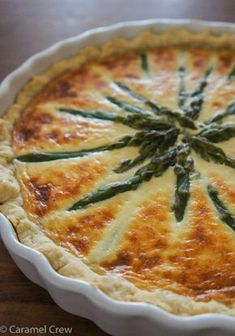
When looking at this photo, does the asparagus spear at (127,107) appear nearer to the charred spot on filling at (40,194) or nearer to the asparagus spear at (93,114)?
the asparagus spear at (93,114)

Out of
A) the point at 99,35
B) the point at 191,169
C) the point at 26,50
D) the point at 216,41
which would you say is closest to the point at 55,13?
the point at 26,50

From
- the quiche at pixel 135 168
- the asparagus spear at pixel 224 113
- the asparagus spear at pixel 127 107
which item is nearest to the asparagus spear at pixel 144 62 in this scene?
the quiche at pixel 135 168

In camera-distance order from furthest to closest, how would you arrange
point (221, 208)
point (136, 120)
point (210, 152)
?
point (136, 120) < point (210, 152) < point (221, 208)

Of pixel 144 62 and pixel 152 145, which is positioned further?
pixel 144 62

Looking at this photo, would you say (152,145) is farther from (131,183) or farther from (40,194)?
(40,194)

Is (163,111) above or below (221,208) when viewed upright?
above

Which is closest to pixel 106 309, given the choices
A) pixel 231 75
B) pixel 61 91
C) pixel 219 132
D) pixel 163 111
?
pixel 219 132

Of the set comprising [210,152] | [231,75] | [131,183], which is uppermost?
[231,75]

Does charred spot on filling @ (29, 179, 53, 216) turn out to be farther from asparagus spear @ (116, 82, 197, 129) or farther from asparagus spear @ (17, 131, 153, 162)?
asparagus spear @ (116, 82, 197, 129)
